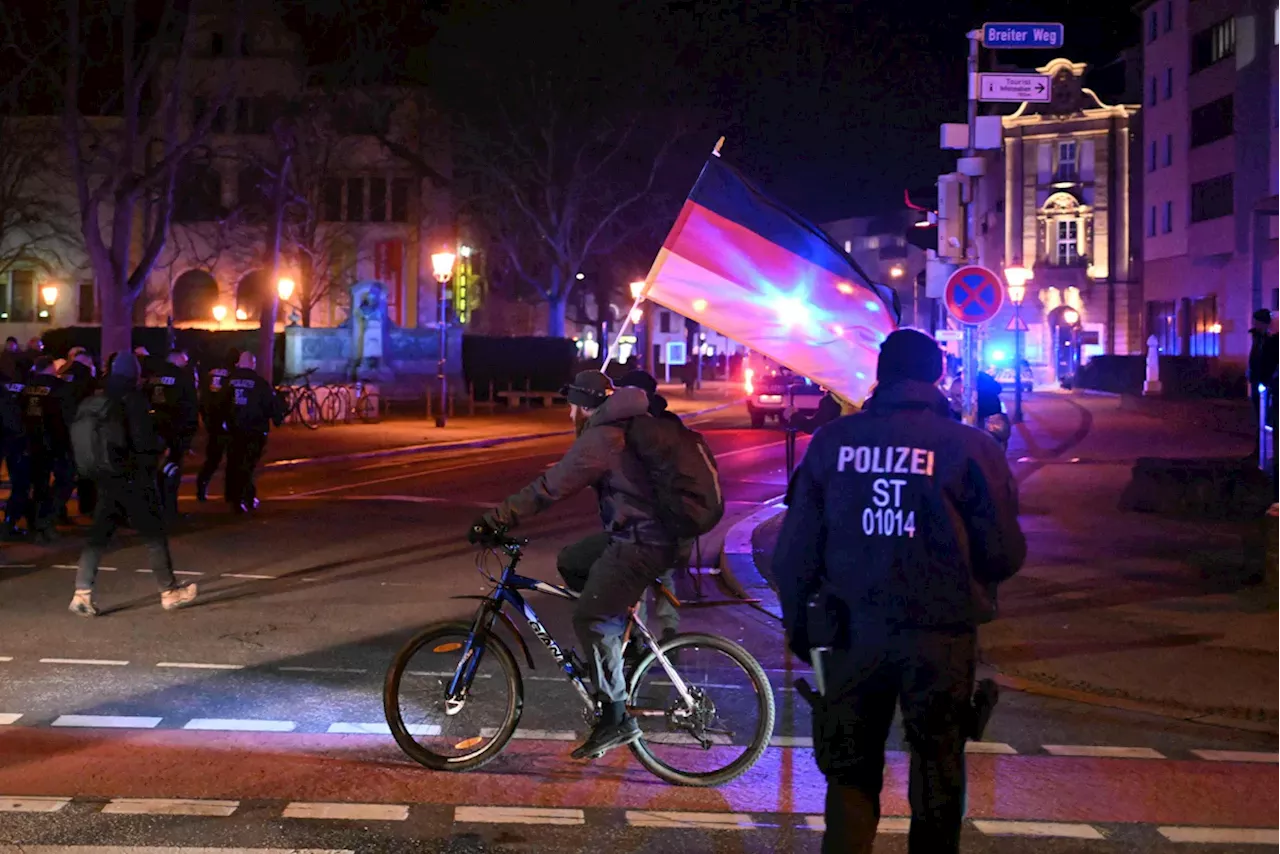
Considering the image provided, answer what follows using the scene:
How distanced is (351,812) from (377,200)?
55887 mm

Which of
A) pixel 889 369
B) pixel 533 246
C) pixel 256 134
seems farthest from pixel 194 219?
pixel 889 369

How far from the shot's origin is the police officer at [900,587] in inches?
160

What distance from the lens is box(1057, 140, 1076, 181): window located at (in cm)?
7356

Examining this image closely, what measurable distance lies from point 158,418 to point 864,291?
31.5 ft

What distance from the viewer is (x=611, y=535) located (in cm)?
630

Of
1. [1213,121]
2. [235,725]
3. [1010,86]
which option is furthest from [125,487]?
[1213,121]

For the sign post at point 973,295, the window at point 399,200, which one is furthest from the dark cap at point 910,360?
the window at point 399,200

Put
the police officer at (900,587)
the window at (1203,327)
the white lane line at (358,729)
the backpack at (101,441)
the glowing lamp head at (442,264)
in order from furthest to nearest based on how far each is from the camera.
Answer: the window at (1203,327), the glowing lamp head at (442,264), the backpack at (101,441), the white lane line at (358,729), the police officer at (900,587)

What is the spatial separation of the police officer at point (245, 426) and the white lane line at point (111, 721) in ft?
29.4

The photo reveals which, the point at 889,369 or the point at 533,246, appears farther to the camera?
the point at 533,246

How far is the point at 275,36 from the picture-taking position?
188 ft

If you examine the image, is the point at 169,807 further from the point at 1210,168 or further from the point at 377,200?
the point at 1210,168

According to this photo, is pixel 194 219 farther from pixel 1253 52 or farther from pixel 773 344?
pixel 773 344

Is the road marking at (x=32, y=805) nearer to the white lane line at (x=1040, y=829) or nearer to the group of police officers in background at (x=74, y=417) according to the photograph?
the white lane line at (x=1040, y=829)
